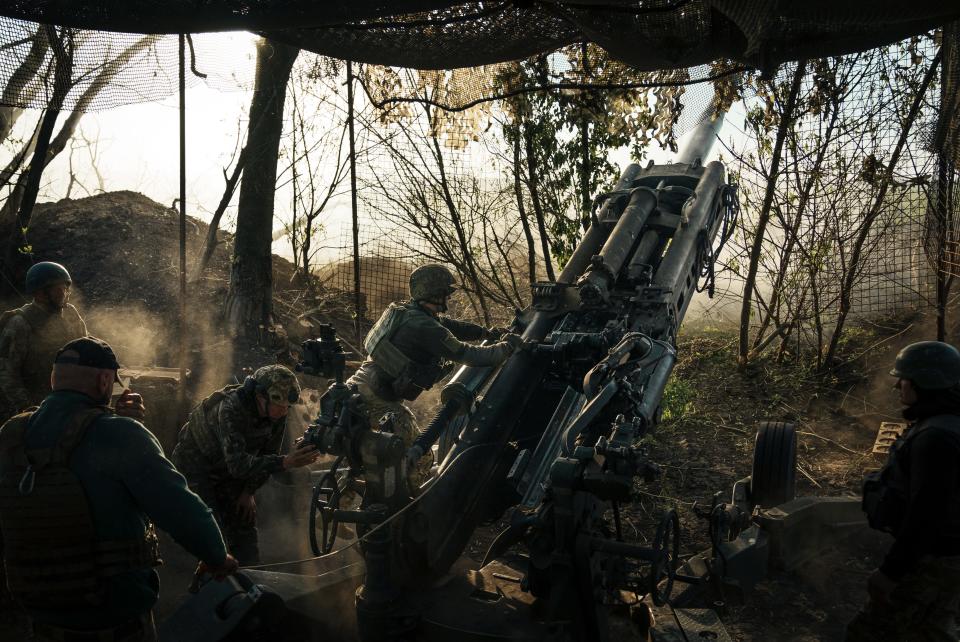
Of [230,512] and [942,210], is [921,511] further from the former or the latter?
[230,512]

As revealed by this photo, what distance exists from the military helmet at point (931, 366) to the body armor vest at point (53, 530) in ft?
10.9

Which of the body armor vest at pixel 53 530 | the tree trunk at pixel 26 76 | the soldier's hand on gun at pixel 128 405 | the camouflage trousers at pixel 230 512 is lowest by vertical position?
the camouflage trousers at pixel 230 512

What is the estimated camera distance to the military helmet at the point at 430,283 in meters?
5.36

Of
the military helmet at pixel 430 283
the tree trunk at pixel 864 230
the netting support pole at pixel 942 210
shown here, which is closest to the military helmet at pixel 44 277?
the military helmet at pixel 430 283

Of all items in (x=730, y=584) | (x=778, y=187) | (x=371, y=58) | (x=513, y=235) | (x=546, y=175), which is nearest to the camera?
(x=730, y=584)

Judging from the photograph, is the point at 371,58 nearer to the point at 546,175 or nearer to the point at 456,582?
the point at 456,582

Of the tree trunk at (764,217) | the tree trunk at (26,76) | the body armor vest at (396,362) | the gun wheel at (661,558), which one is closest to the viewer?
the gun wheel at (661,558)

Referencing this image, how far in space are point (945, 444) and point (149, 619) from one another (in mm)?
3282

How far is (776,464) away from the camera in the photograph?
5.73 m

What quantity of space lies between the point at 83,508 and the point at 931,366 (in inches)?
137

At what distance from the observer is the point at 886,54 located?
786cm

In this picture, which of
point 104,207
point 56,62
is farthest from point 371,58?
point 104,207

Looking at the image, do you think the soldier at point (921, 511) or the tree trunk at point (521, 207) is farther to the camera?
the tree trunk at point (521, 207)

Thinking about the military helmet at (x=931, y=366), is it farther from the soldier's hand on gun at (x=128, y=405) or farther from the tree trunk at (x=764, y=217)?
the tree trunk at (x=764, y=217)
